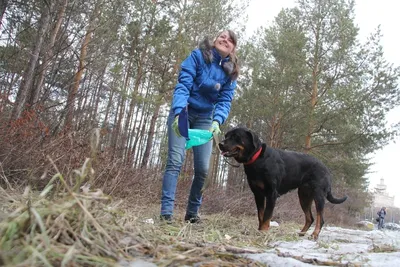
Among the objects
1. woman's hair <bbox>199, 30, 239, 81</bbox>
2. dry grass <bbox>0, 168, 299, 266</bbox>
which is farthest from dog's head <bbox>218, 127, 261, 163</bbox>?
dry grass <bbox>0, 168, 299, 266</bbox>

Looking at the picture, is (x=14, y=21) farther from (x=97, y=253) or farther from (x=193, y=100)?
(x=97, y=253)

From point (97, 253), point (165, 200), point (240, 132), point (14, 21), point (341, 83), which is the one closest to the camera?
point (97, 253)

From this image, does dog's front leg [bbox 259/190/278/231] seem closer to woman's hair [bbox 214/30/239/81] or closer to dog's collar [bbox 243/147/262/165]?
dog's collar [bbox 243/147/262/165]

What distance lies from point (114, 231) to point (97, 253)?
0.22 metres

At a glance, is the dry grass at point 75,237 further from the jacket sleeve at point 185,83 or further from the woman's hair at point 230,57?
the woman's hair at point 230,57

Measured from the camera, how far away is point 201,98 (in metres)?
4.10

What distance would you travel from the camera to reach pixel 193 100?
4.04 m

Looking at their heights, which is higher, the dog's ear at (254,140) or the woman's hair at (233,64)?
the woman's hair at (233,64)

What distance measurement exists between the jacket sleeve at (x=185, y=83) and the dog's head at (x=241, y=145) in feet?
3.23

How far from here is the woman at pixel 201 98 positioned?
387cm

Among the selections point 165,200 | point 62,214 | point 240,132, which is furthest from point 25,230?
point 240,132

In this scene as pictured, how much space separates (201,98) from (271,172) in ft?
4.30

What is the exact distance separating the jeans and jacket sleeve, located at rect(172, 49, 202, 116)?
0.27 meters

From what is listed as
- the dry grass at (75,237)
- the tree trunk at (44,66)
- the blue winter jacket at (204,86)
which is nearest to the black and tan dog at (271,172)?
the blue winter jacket at (204,86)
